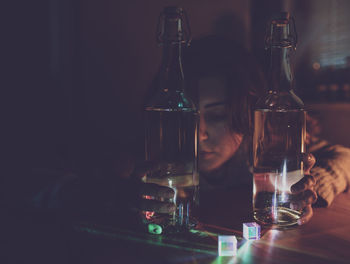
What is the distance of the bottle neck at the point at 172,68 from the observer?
2.04 ft

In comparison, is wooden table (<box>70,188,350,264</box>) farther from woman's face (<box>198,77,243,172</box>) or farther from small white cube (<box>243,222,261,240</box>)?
woman's face (<box>198,77,243,172</box>)

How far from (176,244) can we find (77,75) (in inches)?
38.0

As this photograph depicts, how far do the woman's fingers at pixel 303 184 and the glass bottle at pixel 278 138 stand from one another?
0.06 feet

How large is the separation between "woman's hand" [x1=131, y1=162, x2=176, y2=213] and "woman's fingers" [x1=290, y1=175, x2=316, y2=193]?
0.80 feet

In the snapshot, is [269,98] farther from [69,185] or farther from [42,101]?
[42,101]

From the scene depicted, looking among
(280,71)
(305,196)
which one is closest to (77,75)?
(280,71)

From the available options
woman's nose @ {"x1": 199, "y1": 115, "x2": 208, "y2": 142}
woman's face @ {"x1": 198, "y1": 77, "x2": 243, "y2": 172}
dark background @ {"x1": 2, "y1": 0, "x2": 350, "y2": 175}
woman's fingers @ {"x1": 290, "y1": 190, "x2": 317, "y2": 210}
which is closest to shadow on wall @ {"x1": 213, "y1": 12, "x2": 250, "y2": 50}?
dark background @ {"x1": 2, "y1": 0, "x2": 350, "y2": 175}

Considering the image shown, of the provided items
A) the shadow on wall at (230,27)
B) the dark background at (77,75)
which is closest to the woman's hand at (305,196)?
the dark background at (77,75)

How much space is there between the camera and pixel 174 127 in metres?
0.66

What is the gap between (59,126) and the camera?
132 cm

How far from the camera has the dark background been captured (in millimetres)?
1229

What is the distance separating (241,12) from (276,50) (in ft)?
3.69

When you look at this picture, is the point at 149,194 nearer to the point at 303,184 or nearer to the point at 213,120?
the point at 303,184

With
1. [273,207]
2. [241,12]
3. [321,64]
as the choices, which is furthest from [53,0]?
[321,64]
